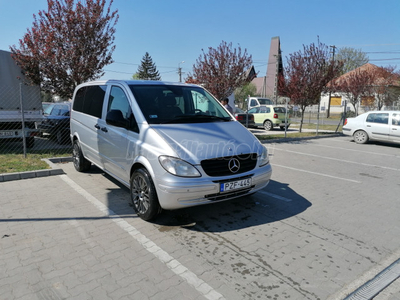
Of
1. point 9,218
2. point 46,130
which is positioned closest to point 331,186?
point 9,218

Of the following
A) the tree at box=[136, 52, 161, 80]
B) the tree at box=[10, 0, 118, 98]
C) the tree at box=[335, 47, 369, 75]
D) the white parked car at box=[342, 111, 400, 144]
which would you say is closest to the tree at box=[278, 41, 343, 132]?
the white parked car at box=[342, 111, 400, 144]

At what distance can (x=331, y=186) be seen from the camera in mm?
6125

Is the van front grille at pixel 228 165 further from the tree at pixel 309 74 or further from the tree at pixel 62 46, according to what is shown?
the tree at pixel 309 74

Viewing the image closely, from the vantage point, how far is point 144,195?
3973 mm

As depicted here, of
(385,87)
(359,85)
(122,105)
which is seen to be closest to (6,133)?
(122,105)

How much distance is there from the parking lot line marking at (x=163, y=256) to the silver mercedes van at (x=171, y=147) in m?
0.31

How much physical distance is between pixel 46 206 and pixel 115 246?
1.90 m

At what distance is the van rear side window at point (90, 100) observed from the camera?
5348 mm

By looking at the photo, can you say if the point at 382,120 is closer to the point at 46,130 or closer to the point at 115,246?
the point at 115,246

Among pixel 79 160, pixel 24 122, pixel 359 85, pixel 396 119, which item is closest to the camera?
pixel 79 160

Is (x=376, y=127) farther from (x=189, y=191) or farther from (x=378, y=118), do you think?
(x=189, y=191)

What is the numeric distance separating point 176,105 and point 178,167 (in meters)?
1.51

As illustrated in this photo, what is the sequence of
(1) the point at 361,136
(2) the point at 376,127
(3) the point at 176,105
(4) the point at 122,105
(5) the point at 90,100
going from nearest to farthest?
(4) the point at 122,105 → (3) the point at 176,105 → (5) the point at 90,100 → (2) the point at 376,127 → (1) the point at 361,136

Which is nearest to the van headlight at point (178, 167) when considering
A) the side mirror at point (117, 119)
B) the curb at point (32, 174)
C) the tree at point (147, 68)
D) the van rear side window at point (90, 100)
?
the side mirror at point (117, 119)
